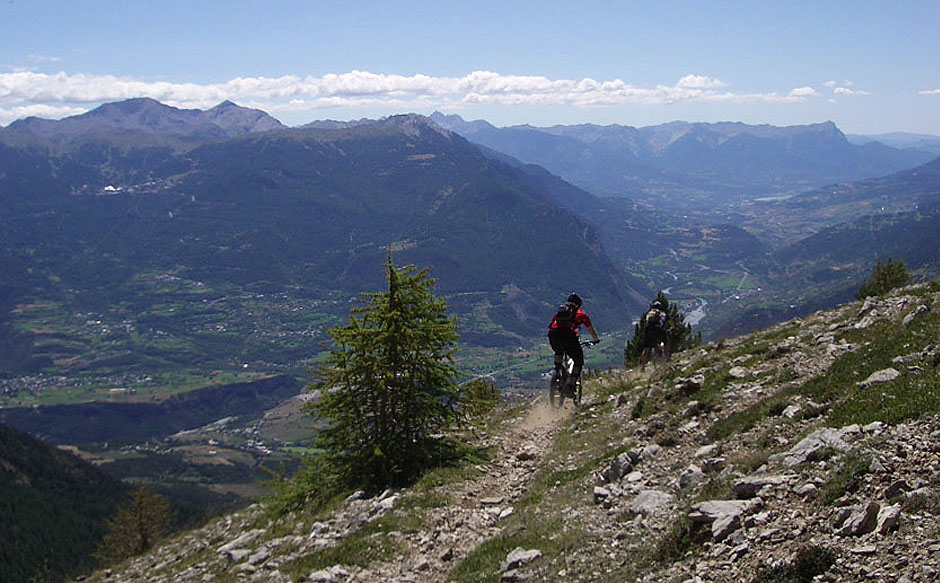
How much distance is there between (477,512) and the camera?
14.9 m

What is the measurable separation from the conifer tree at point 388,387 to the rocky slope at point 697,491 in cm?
142

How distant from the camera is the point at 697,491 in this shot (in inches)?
441

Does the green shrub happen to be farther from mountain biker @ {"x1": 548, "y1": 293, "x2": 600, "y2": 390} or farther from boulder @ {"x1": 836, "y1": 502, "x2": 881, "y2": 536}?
mountain biker @ {"x1": 548, "y1": 293, "x2": 600, "y2": 390}

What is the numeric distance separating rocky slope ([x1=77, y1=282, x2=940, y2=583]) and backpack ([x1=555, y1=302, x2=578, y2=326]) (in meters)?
3.23

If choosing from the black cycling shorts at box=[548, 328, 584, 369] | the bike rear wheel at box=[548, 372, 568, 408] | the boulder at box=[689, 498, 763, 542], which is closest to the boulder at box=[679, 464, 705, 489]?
the boulder at box=[689, 498, 763, 542]

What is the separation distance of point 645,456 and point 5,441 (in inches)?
7149

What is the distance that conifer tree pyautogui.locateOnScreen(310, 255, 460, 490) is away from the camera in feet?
59.4

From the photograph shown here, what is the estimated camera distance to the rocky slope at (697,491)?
824cm

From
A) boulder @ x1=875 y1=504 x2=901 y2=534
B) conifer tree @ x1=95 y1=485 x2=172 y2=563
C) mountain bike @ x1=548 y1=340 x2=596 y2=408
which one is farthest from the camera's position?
conifer tree @ x1=95 y1=485 x2=172 y2=563

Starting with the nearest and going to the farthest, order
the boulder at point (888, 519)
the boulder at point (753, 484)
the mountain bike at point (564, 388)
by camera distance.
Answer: the boulder at point (888, 519), the boulder at point (753, 484), the mountain bike at point (564, 388)

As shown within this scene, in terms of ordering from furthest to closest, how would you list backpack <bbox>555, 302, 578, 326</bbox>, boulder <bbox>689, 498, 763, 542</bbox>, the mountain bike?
the mountain bike
backpack <bbox>555, 302, 578, 326</bbox>
boulder <bbox>689, 498, 763, 542</bbox>

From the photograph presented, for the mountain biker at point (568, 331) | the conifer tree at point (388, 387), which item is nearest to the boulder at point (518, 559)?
the conifer tree at point (388, 387)

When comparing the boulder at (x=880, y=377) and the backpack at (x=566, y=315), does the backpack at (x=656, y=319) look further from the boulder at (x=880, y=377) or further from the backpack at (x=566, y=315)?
the boulder at (x=880, y=377)

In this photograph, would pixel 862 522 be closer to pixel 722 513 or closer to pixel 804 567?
pixel 804 567
